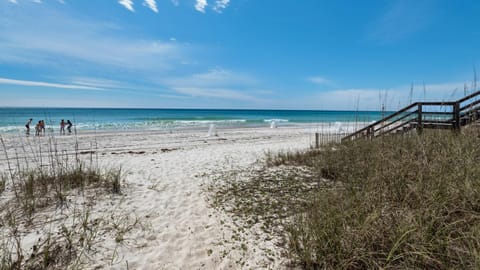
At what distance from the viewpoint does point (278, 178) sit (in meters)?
5.53

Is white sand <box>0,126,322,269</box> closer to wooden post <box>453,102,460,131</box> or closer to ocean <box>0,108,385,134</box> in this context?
ocean <box>0,108,385,134</box>

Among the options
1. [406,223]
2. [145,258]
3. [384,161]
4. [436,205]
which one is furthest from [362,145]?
[145,258]

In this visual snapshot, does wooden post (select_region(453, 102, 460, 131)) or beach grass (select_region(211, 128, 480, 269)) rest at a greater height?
wooden post (select_region(453, 102, 460, 131))

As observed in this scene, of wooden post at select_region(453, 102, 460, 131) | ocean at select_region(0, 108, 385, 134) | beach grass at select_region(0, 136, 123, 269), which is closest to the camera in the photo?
beach grass at select_region(0, 136, 123, 269)

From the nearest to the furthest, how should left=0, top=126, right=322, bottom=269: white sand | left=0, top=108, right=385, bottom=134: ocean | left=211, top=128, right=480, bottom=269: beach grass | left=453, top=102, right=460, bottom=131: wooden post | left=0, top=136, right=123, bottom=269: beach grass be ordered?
left=211, top=128, right=480, bottom=269: beach grass, left=0, top=136, right=123, bottom=269: beach grass, left=0, top=126, right=322, bottom=269: white sand, left=453, top=102, right=460, bottom=131: wooden post, left=0, top=108, right=385, bottom=134: ocean

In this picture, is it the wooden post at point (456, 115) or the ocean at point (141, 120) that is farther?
the ocean at point (141, 120)

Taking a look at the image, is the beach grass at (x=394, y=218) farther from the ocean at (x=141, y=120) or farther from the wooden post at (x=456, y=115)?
the wooden post at (x=456, y=115)

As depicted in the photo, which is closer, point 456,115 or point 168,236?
point 168,236

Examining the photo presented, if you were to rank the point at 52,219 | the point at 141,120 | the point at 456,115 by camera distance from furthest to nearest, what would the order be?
the point at 141,120, the point at 456,115, the point at 52,219

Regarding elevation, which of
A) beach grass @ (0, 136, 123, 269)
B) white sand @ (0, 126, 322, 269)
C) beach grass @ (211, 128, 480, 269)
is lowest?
white sand @ (0, 126, 322, 269)

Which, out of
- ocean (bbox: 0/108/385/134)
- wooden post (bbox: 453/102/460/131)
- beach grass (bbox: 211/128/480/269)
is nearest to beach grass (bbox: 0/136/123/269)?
ocean (bbox: 0/108/385/134)

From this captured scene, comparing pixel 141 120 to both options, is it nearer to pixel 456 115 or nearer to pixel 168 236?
pixel 168 236

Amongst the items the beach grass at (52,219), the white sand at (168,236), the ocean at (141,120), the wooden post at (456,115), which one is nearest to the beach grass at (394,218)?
the white sand at (168,236)

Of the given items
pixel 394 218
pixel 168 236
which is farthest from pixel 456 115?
pixel 168 236
